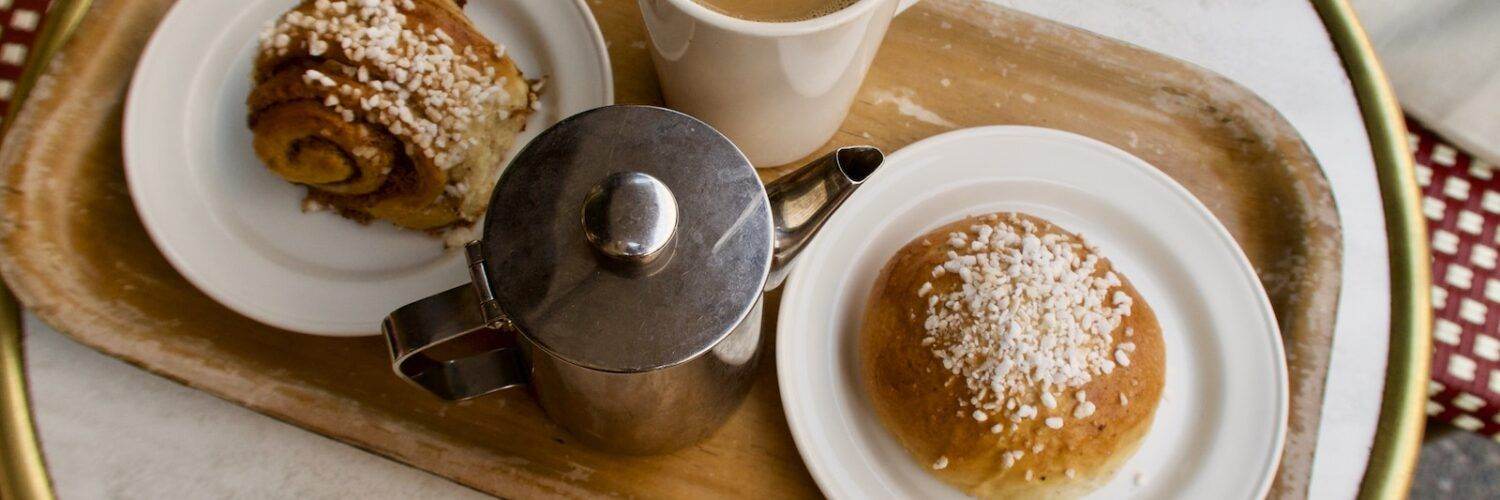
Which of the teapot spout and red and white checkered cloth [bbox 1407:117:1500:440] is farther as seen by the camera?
red and white checkered cloth [bbox 1407:117:1500:440]

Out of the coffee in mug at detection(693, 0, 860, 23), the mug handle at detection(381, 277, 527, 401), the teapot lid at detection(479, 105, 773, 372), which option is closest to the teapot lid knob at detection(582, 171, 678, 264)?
the teapot lid at detection(479, 105, 773, 372)

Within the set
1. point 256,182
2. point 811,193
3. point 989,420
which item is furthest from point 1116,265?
point 256,182

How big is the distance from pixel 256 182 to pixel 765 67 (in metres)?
0.44

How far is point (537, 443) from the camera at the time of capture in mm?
694

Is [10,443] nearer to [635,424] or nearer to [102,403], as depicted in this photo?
[102,403]

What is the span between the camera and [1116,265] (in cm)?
77

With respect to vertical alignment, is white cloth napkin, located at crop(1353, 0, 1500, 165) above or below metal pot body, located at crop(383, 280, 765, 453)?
below

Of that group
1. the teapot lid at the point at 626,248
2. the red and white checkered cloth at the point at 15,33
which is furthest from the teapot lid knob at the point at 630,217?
the red and white checkered cloth at the point at 15,33

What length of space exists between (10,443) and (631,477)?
491mm

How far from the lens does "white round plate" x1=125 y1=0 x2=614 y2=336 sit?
0.67 metres

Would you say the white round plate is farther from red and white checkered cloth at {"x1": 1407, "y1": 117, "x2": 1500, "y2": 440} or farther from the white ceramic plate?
red and white checkered cloth at {"x1": 1407, "y1": 117, "x2": 1500, "y2": 440}

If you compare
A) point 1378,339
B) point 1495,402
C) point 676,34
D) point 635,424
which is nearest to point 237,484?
point 635,424

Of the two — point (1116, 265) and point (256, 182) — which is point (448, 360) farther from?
point (1116, 265)

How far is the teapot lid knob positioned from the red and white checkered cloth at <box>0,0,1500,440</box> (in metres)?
0.78
